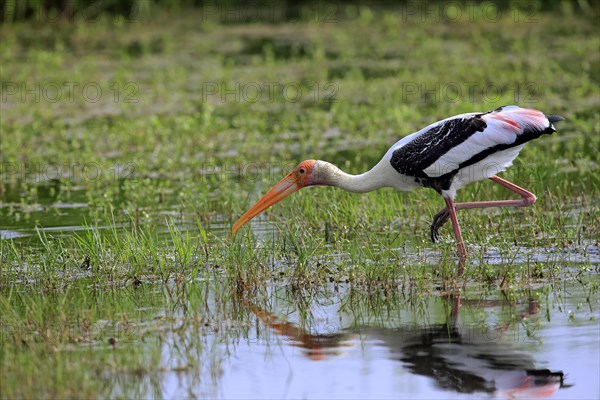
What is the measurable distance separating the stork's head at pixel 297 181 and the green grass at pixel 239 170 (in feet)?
0.52

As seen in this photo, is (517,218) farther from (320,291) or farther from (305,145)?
(305,145)

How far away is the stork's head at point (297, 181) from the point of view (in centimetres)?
847

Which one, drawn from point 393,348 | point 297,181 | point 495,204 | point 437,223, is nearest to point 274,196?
point 297,181

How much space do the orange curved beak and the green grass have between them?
0.10m

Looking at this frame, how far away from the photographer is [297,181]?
8.61 meters

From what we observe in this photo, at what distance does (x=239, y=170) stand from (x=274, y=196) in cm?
331

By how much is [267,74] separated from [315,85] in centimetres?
109

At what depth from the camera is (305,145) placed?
42.4 feet

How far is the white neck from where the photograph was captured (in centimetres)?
828

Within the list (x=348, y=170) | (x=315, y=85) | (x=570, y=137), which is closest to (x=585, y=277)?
(x=348, y=170)

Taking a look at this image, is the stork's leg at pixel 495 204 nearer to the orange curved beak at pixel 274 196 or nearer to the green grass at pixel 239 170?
the green grass at pixel 239 170

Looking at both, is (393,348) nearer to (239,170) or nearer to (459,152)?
(459,152)

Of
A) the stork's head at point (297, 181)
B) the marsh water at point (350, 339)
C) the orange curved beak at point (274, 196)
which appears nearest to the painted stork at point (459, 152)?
the stork's head at point (297, 181)

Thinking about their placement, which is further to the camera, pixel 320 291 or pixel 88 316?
pixel 320 291
